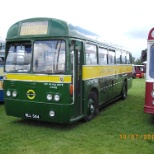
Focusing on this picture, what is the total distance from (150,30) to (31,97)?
12.8 feet

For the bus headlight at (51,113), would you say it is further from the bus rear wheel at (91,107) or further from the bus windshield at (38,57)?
the bus rear wheel at (91,107)

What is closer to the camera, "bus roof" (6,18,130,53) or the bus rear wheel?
"bus roof" (6,18,130,53)

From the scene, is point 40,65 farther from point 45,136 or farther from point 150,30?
point 150,30

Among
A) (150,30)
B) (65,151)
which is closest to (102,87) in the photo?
(150,30)

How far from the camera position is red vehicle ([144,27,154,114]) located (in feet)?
25.6

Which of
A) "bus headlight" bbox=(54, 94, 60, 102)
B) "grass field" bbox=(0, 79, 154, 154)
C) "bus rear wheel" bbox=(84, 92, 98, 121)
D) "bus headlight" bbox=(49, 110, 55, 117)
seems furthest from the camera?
"bus rear wheel" bbox=(84, 92, 98, 121)

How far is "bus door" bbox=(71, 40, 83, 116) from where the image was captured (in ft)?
24.3

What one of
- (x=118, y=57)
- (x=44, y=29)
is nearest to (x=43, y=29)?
(x=44, y=29)

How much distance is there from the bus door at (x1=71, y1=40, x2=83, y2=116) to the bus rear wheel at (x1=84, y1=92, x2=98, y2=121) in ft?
2.39

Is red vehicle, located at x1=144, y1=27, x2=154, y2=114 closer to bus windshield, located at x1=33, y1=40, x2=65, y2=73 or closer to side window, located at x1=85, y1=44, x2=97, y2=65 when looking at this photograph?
side window, located at x1=85, y1=44, x2=97, y2=65

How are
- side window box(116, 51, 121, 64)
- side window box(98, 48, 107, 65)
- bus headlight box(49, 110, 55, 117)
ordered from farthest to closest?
side window box(116, 51, 121, 64) → side window box(98, 48, 107, 65) → bus headlight box(49, 110, 55, 117)

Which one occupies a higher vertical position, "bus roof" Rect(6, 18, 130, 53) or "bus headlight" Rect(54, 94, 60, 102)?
"bus roof" Rect(6, 18, 130, 53)
